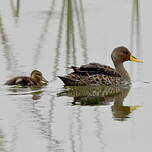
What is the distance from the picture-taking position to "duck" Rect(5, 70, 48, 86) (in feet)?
29.9

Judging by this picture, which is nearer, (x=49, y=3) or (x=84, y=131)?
(x=84, y=131)

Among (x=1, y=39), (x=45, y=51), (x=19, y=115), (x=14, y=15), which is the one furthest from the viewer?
(x=14, y=15)

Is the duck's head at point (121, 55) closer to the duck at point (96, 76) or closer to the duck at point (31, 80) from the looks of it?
the duck at point (96, 76)

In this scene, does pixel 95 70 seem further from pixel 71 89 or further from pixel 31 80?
pixel 31 80

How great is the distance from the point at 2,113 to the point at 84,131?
1.11 meters

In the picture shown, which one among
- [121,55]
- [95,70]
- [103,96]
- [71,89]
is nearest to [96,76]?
[95,70]

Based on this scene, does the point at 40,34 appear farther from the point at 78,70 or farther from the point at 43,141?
the point at 43,141

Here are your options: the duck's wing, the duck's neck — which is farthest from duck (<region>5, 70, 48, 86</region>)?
the duck's neck

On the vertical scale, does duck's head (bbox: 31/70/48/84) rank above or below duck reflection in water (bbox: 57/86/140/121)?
above

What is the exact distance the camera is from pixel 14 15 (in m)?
13.6

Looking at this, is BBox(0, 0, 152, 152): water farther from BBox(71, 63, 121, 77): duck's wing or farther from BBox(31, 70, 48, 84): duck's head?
BBox(71, 63, 121, 77): duck's wing

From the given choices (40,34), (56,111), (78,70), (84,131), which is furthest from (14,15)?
(84,131)

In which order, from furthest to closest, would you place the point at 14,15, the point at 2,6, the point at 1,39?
the point at 2,6
the point at 14,15
the point at 1,39

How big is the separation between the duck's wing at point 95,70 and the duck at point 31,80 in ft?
1.40
